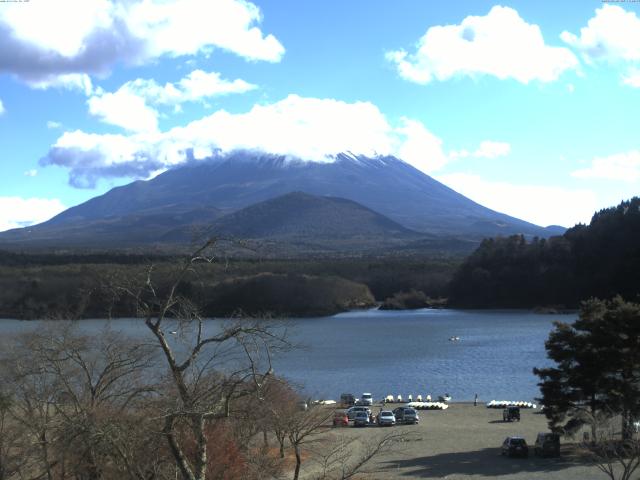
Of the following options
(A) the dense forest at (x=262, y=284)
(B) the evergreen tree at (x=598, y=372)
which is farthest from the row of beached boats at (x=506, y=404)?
(A) the dense forest at (x=262, y=284)

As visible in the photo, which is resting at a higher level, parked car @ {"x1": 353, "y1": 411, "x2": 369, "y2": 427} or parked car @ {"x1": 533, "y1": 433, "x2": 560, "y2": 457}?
parked car @ {"x1": 533, "y1": 433, "x2": 560, "y2": 457}

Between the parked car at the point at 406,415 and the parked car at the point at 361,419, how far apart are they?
126cm

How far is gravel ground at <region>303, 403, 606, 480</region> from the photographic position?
17.0 m

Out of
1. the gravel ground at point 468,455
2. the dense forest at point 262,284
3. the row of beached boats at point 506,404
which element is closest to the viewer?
the gravel ground at point 468,455

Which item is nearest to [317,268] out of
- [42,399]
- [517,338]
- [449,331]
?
[449,331]

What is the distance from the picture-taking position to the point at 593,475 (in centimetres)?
1636

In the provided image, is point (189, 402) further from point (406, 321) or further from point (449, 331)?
point (406, 321)

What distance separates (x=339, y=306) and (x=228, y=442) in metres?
78.1

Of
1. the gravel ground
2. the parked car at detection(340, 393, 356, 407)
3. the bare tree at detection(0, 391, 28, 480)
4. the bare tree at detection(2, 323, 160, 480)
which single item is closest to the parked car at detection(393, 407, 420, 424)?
the gravel ground

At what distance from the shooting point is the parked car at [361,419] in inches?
985

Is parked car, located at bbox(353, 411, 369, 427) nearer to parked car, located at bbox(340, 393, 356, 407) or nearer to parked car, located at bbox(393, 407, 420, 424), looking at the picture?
parked car, located at bbox(393, 407, 420, 424)

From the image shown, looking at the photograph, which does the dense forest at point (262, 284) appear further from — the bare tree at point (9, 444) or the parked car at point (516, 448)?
the bare tree at point (9, 444)

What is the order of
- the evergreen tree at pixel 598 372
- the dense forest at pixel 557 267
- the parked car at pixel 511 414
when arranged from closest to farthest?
the evergreen tree at pixel 598 372, the parked car at pixel 511 414, the dense forest at pixel 557 267

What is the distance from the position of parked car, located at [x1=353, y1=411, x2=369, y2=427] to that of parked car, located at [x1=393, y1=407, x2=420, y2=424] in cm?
126
